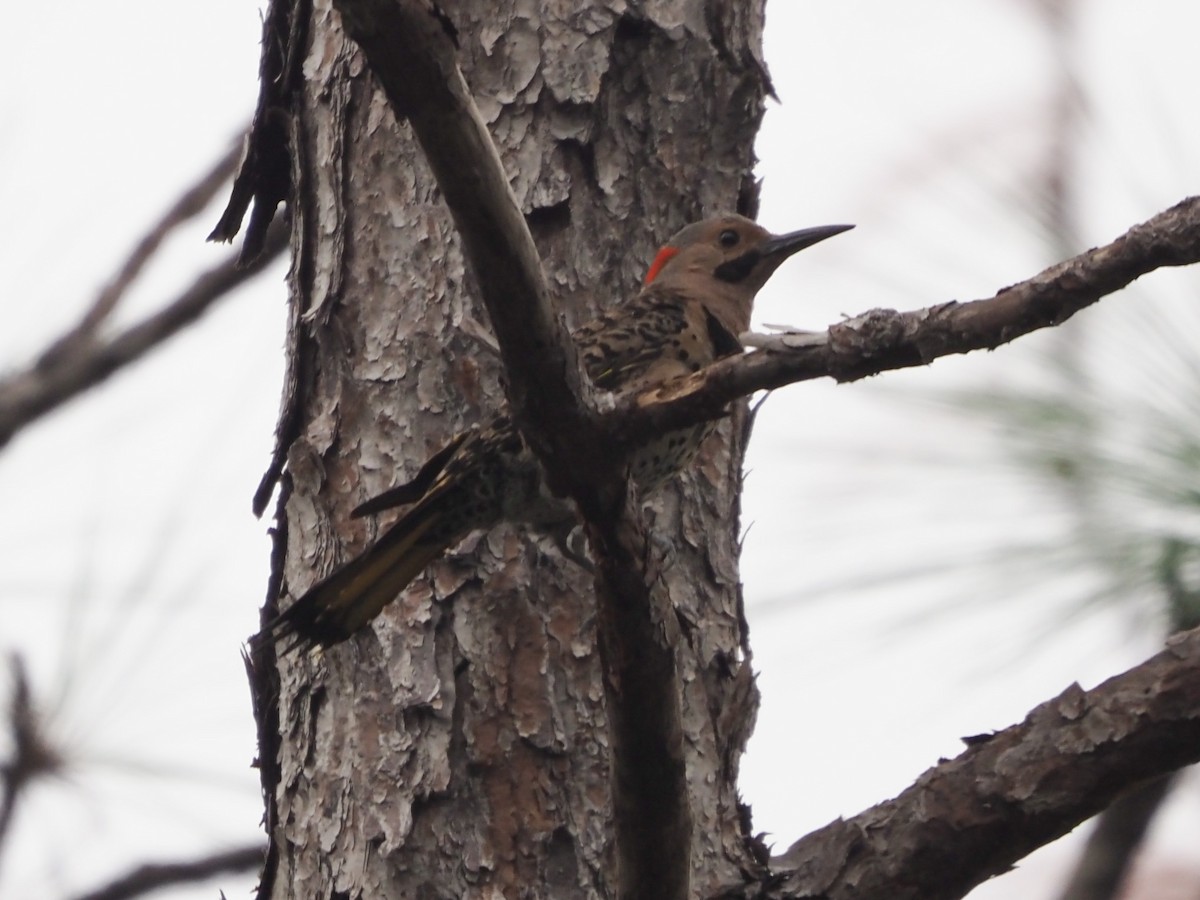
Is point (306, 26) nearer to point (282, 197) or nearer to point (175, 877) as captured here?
point (282, 197)

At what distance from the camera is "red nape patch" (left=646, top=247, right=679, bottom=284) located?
11.5 ft

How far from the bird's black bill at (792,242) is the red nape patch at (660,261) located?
2.26 feet

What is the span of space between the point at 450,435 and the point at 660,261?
81 centimetres

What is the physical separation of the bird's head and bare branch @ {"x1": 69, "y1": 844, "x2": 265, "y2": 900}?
1553 mm

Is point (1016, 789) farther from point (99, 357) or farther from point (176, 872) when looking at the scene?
point (99, 357)

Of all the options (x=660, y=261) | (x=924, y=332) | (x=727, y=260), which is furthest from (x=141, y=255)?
(x=924, y=332)

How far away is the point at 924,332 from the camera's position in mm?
1954

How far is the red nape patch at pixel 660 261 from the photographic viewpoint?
3520 mm

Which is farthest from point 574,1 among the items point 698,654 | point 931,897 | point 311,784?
point 931,897

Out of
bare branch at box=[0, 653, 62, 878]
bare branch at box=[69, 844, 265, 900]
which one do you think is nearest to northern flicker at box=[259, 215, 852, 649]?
bare branch at box=[69, 844, 265, 900]

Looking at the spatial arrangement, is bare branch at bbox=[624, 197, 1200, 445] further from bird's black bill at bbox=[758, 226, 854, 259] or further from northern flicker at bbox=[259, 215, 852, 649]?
bird's black bill at bbox=[758, 226, 854, 259]

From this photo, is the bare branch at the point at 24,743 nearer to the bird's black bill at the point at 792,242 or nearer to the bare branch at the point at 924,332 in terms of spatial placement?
the bird's black bill at the point at 792,242

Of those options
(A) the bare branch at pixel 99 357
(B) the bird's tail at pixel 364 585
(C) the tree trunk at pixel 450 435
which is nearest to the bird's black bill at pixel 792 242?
(C) the tree trunk at pixel 450 435

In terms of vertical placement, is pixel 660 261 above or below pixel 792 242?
below
